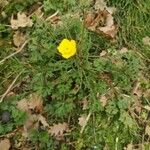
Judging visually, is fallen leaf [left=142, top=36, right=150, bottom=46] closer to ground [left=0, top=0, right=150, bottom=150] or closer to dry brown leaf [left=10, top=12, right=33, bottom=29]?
ground [left=0, top=0, right=150, bottom=150]

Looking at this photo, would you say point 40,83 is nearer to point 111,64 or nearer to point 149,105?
point 111,64

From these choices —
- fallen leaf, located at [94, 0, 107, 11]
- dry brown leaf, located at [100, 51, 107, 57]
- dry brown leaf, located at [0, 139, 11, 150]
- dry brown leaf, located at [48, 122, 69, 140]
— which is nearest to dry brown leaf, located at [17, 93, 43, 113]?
dry brown leaf, located at [48, 122, 69, 140]

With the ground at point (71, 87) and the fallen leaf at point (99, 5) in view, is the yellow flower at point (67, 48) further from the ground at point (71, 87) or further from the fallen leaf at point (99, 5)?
the fallen leaf at point (99, 5)

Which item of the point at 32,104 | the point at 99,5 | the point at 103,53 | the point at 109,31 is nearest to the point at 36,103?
the point at 32,104

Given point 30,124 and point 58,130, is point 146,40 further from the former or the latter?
point 30,124

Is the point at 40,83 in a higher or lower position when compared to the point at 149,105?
higher

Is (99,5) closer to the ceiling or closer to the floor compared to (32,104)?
closer to the ceiling

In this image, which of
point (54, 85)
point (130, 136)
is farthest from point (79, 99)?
point (130, 136)
